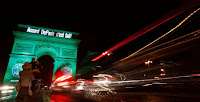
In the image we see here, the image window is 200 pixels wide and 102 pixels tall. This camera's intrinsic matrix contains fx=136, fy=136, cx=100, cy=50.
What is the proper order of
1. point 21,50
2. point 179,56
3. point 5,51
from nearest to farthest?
point 179,56
point 21,50
point 5,51

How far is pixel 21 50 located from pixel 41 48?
343 cm

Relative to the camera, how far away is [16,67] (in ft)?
77.4

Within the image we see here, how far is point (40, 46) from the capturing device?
26734 mm

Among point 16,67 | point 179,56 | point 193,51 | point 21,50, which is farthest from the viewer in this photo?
point 21,50

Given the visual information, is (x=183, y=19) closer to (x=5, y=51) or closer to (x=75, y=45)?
(x=75, y=45)

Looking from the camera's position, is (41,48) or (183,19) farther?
(41,48)

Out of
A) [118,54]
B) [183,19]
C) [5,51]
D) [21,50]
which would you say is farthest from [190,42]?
[5,51]

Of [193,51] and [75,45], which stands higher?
[75,45]

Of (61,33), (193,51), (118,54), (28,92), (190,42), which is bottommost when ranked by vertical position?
(28,92)

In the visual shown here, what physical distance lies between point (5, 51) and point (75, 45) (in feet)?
55.7

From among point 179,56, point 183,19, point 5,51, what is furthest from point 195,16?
point 5,51

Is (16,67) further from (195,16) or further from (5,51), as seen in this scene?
(195,16)

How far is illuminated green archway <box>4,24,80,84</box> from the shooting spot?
24.3m

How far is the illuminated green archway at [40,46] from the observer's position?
24306 millimetres
